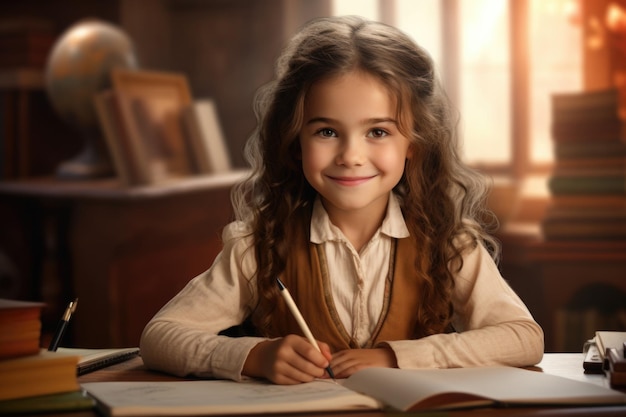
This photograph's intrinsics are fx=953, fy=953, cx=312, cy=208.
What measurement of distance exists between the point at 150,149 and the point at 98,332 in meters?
0.63

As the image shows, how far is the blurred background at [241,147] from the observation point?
9.66 ft

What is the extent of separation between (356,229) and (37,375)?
0.60m

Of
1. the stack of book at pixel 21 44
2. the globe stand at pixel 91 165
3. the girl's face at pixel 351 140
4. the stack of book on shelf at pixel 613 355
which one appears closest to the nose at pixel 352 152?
the girl's face at pixel 351 140

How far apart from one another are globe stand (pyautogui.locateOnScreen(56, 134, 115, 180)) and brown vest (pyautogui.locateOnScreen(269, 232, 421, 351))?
1.95 metres

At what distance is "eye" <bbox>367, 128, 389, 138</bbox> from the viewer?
1.41 meters

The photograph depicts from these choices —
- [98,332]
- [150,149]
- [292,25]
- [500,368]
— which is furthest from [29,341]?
[292,25]

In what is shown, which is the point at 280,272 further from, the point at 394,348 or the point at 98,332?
the point at 98,332

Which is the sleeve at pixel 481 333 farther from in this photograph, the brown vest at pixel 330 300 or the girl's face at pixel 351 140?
the girl's face at pixel 351 140

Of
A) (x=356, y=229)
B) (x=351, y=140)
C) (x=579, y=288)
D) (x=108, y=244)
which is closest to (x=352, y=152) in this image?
(x=351, y=140)

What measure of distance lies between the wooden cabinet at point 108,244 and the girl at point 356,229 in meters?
1.45

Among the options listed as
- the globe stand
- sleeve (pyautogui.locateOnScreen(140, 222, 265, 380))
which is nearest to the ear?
→ sleeve (pyautogui.locateOnScreen(140, 222, 265, 380))

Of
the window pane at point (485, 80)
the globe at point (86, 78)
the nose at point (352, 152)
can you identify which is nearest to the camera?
the nose at point (352, 152)

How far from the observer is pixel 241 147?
13.1 feet

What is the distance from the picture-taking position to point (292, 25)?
12.8 ft
